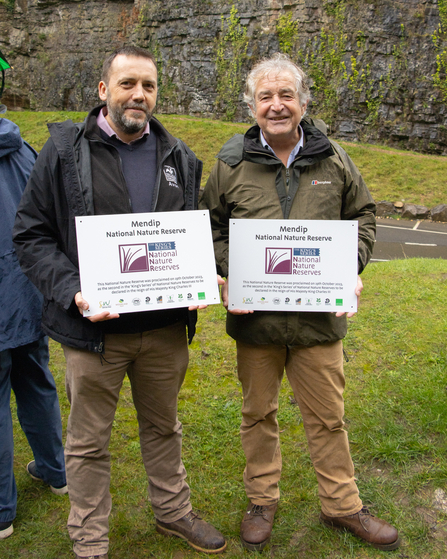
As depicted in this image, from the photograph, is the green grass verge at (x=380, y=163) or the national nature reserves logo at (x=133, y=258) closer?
the national nature reserves logo at (x=133, y=258)

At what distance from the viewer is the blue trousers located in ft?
8.65

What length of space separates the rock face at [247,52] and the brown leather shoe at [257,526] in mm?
25618

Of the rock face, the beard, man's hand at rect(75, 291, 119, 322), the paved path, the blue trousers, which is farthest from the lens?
the rock face

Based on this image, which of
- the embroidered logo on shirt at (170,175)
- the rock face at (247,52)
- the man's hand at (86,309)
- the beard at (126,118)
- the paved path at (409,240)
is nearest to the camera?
the man's hand at (86,309)

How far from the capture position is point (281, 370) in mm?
2682

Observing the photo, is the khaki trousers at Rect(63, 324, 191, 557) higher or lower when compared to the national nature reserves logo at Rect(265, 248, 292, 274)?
lower

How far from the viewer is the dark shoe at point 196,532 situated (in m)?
2.53

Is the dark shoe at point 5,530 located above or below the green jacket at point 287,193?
below

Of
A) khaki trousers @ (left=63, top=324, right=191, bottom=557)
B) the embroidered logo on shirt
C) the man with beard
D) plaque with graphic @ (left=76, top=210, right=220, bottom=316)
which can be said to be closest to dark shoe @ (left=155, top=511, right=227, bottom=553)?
the man with beard

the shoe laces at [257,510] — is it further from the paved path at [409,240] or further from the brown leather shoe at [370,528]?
the paved path at [409,240]

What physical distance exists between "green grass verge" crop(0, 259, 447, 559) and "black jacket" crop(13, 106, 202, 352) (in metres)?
1.21

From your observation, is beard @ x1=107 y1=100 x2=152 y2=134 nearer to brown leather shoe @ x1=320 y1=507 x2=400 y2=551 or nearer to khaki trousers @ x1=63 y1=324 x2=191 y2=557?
khaki trousers @ x1=63 y1=324 x2=191 y2=557

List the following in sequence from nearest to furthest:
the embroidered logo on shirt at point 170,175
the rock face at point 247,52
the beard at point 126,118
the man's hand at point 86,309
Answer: the man's hand at point 86,309
the beard at point 126,118
the embroidered logo on shirt at point 170,175
the rock face at point 247,52


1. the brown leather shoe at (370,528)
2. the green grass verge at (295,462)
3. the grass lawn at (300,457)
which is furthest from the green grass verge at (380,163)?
the brown leather shoe at (370,528)
